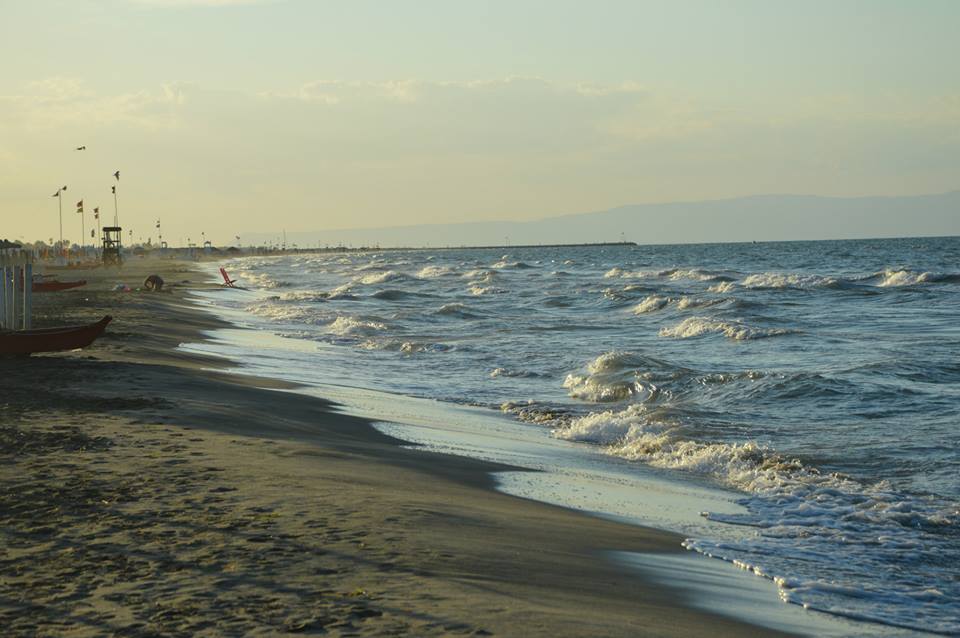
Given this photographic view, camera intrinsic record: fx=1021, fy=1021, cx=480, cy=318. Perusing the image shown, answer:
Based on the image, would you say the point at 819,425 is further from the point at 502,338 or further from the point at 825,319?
the point at 825,319

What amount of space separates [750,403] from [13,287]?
1496 cm

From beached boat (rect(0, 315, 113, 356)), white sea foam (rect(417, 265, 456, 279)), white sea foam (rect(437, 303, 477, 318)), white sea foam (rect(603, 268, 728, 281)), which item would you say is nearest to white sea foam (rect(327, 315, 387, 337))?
white sea foam (rect(437, 303, 477, 318))

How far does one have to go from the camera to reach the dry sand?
5.86 metres

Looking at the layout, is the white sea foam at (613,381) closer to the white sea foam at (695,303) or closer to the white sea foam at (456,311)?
the white sea foam at (456,311)

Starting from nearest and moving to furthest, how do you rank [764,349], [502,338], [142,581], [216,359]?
1. [142,581]
2. [216,359]
3. [764,349]
4. [502,338]

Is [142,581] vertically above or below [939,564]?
above

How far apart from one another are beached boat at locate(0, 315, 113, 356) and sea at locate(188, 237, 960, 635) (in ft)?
13.2

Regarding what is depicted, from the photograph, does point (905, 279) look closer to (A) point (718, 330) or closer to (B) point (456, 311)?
(B) point (456, 311)

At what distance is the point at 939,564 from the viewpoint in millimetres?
8680

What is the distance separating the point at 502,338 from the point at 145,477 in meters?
23.3

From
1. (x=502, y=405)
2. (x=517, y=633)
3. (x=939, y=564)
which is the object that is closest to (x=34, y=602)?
(x=517, y=633)

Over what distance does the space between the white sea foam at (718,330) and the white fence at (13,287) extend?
19.0 meters

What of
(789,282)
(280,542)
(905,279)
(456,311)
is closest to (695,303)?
(456,311)

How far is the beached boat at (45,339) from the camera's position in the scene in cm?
1933
